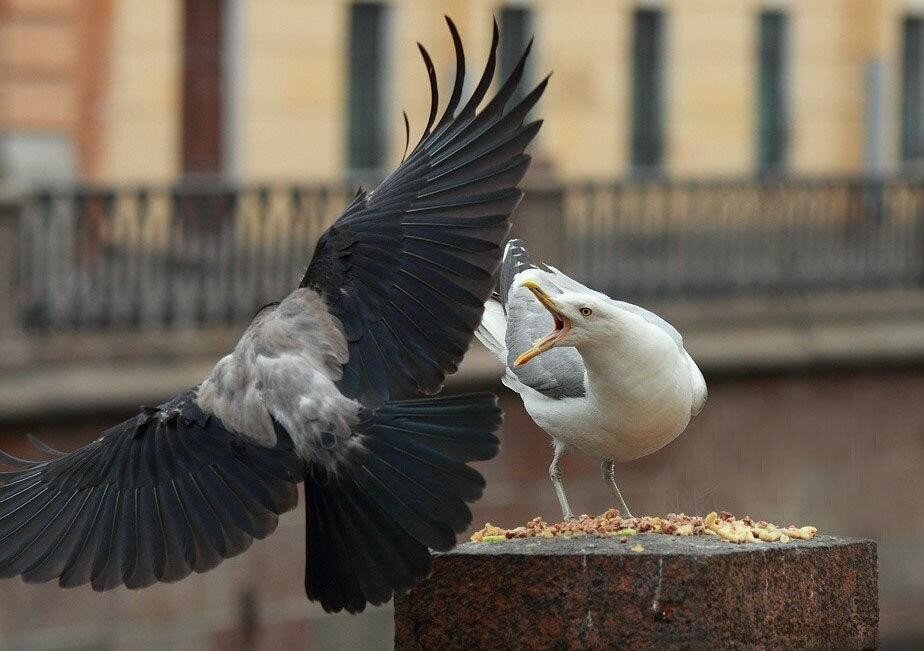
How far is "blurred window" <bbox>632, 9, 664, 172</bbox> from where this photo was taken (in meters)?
22.8

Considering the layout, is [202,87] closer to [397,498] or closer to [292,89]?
[292,89]

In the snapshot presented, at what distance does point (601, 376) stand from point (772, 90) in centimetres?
1794

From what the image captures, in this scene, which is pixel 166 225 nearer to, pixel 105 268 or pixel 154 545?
pixel 105 268

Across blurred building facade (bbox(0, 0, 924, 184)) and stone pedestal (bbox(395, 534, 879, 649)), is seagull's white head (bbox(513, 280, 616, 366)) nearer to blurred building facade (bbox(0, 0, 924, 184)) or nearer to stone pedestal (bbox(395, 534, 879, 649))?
stone pedestal (bbox(395, 534, 879, 649))

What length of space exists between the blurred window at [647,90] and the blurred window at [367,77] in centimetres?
299

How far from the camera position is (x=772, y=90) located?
23.9 metres

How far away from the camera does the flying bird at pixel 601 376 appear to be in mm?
6277

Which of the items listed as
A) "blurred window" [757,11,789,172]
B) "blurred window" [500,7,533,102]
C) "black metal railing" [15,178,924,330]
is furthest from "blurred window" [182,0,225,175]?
"blurred window" [757,11,789,172]

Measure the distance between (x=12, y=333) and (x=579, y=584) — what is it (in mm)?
8932

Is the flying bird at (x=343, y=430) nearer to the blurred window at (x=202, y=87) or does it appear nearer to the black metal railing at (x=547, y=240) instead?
the black metal railing at (x=547, y=240)

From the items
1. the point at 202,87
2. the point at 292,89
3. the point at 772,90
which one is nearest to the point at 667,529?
the point at 202,87

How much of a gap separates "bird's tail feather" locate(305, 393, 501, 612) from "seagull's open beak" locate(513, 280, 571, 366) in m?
0.19

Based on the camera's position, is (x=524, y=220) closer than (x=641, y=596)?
No

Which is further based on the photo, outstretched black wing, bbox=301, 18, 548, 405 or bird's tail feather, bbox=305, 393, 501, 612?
outstretched black wing, bbox=301, 18, 548, 405
